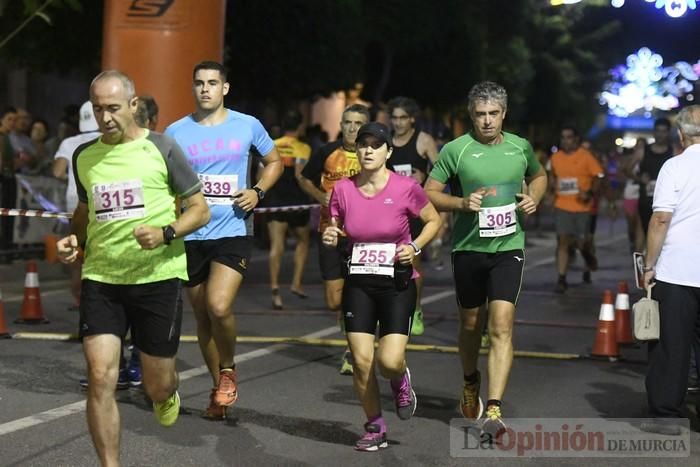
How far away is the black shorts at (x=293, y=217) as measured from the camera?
1577 cm

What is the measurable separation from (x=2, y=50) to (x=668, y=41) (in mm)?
57596

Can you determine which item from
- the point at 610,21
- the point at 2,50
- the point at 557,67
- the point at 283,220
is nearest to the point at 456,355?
the point at 283,220

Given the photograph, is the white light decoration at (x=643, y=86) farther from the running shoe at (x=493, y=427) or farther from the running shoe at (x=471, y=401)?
the running shoe at (x=493, y=427)

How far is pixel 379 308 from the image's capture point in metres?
7.90

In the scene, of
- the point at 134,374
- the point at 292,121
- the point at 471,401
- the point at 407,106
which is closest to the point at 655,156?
the point at 292,121

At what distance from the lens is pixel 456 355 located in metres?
11.6

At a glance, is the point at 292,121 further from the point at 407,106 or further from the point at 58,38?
the point at 58,38

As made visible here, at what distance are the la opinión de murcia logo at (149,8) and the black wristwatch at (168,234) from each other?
9.04m

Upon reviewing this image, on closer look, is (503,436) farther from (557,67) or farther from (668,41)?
(668,41)

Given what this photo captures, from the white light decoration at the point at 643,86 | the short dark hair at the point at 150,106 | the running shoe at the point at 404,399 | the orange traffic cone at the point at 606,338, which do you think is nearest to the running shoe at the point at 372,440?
the running shoe at the point at 404,399

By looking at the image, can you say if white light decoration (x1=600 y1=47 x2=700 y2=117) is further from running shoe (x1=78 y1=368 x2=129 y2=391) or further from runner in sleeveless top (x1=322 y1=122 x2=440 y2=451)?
runner in sleeveless top (x1=322 y1=122 x2=440 y2=451)

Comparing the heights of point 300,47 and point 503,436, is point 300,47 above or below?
above

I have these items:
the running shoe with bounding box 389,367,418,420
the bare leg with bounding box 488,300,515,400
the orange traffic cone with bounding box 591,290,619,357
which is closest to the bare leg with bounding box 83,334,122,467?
the running shoe with bounding box 389,367,418,420

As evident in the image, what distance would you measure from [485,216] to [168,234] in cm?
244
